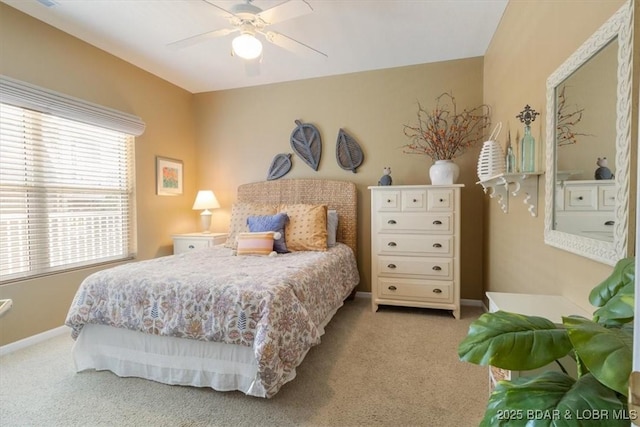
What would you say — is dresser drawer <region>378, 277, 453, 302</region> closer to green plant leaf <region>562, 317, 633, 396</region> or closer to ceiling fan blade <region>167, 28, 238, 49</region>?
green plant leaf <region>562, 317, 633, 396</region>

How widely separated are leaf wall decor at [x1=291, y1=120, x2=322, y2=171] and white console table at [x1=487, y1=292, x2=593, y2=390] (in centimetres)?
254

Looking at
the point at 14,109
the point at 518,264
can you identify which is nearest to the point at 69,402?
the point at 14,109

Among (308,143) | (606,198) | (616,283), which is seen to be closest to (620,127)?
(606,198)

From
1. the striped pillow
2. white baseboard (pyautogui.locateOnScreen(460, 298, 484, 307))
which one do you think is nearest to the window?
the striped pillow

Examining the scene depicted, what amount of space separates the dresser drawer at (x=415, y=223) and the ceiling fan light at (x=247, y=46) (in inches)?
71.8

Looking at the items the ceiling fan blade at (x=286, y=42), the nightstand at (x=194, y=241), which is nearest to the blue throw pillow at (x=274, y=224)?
the nightstand at (x=194, y=241)

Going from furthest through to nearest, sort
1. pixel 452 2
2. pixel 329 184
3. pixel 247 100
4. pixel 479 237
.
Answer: pixel 247 100 < pixel 329 184 < pixel 479 237 < pixel 452 2

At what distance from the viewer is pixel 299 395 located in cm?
173

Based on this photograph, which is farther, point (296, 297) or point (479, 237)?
point (479, 237)

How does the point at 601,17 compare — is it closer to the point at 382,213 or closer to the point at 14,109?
the point at 382,213

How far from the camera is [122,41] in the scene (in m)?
2.80

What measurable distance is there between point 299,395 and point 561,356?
149 cm

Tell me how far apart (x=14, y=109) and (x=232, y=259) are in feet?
6.77

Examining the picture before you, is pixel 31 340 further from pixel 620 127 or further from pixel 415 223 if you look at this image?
pixel 620 127
